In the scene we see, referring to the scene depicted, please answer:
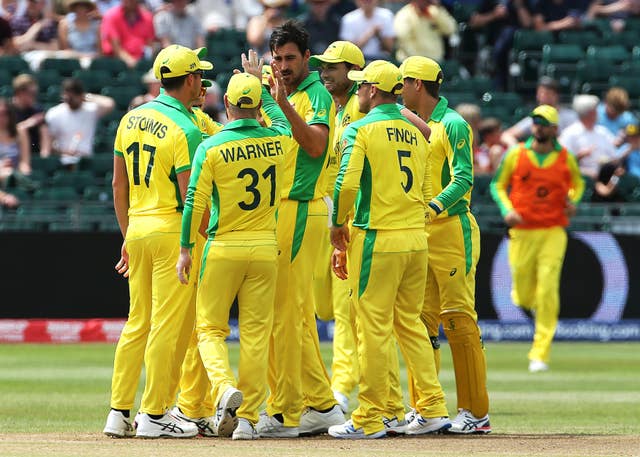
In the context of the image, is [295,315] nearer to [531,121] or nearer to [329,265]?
[329,265]

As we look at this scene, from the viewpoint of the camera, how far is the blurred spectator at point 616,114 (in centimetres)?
2150

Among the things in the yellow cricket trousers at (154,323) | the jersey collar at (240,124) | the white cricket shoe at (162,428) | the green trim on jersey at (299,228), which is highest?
the jersey collar at (240,124)

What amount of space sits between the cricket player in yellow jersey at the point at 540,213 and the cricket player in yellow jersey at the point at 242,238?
6.36 metres

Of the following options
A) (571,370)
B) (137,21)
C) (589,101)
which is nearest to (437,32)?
(589,101)

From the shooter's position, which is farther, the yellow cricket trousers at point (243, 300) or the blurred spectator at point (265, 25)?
the blurred spectator at point (265, 25)

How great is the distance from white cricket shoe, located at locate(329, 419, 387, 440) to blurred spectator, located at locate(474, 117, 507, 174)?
10.8 m

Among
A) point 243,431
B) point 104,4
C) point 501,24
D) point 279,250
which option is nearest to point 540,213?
point 279,250

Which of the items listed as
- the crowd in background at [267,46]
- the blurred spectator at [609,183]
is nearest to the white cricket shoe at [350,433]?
the crowd in background at [267,46]

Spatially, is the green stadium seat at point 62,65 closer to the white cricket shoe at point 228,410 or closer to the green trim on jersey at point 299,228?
the green trim on jersey at point 299,228

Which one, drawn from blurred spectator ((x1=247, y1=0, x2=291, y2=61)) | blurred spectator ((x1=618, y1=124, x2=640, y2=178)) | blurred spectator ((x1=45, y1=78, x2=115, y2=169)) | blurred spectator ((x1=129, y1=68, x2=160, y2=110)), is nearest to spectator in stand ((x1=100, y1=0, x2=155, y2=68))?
blurred spectator ((x1=129, y1=68, x2=160, y2=110))

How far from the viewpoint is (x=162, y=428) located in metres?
9.73

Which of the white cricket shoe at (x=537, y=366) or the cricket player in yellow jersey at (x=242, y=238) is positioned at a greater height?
the cricket player in yellow jersey at (x=242, y=238)

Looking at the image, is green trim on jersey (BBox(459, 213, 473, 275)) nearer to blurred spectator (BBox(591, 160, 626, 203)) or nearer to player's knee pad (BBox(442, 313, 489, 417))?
player's knee pad (BBox(442, 313, 489, 417))

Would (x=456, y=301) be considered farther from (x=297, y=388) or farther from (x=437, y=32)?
(x=437, y=32)
